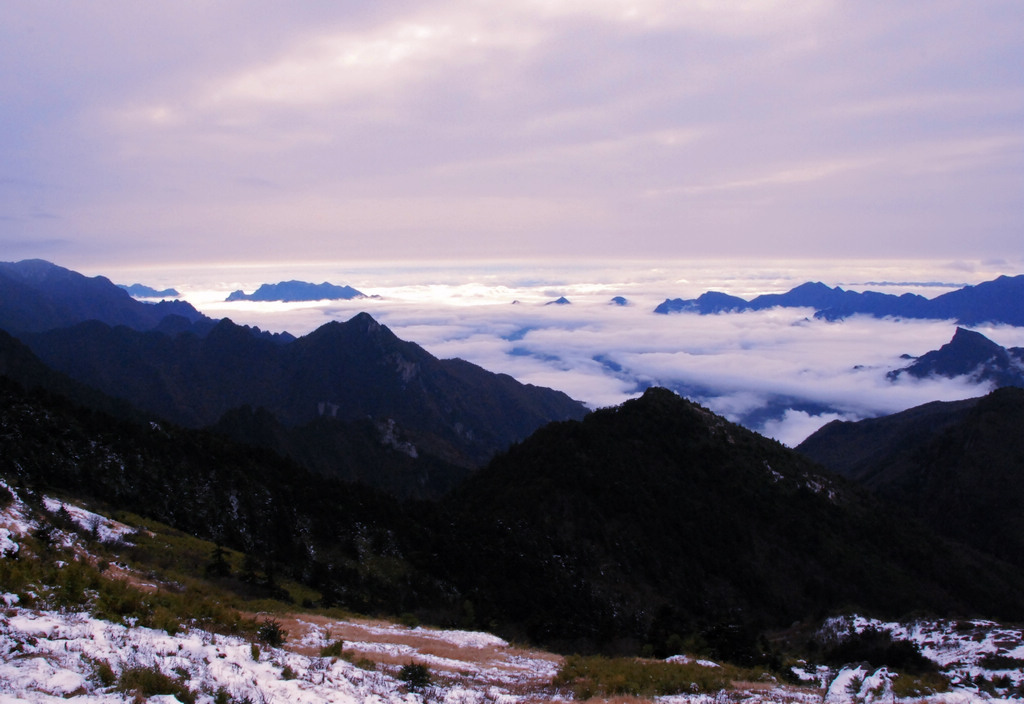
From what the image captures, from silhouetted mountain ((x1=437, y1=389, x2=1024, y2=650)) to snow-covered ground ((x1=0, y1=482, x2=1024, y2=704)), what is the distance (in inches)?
934

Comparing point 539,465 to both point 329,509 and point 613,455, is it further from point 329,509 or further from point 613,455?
point 329,509

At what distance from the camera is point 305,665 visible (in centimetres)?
1495

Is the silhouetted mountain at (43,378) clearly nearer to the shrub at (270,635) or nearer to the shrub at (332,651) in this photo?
the shrub at (270,635)

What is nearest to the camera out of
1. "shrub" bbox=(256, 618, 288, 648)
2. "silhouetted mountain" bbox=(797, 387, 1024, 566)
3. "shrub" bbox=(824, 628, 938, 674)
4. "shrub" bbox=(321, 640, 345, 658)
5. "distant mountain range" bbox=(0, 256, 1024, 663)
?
"shrub" bbox=(256, 618, 288, 648)

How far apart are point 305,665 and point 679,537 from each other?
72151mm

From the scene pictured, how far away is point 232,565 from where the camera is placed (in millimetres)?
32594

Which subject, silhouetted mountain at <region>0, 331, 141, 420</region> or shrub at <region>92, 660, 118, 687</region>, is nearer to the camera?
shrub at <region>92, 660, 118, 687</region>

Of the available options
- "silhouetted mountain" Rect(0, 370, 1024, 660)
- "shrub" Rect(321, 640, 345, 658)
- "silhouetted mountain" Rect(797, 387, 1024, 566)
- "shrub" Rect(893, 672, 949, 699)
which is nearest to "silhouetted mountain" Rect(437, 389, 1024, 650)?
"silhouetted mountain" Rect(0, 370, 1024, 660)

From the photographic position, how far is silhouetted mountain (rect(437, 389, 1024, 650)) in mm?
59812

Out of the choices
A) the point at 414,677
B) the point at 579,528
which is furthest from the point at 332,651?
the point at 579,528

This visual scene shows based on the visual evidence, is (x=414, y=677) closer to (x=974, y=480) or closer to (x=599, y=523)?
(x=599, y=523)

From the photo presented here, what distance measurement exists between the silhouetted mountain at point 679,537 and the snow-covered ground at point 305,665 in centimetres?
2373

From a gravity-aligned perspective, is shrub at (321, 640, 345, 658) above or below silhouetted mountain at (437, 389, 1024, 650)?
above

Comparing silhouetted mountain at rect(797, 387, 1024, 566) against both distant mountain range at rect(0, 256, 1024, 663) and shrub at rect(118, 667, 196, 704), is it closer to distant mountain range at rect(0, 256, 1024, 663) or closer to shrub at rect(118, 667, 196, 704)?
distant mountain range at rect(0, 256, 1024, 663)
